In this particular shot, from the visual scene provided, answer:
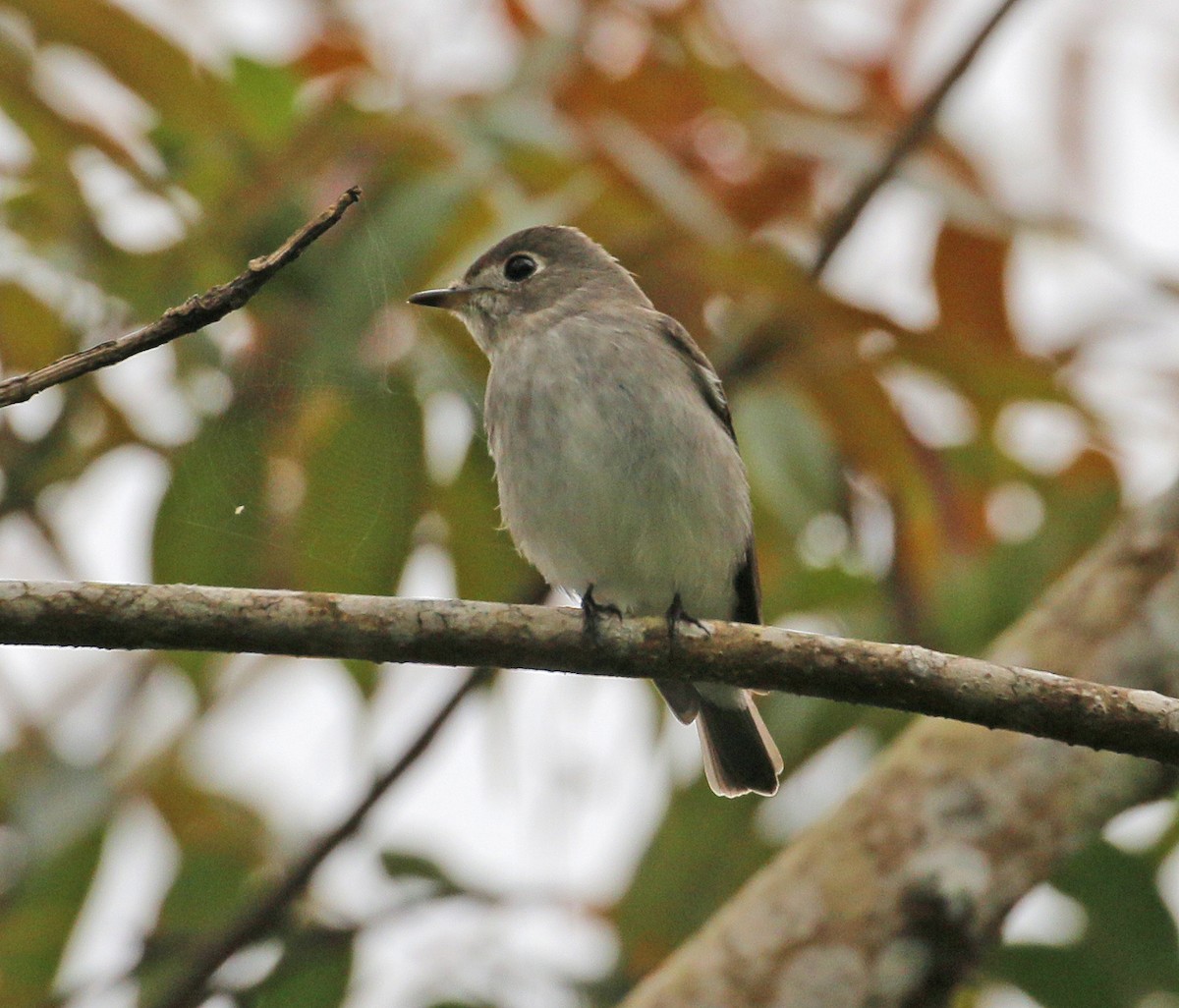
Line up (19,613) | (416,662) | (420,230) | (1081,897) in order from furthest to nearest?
(1081,897)
(420,230)
(416,662)
(19,613)

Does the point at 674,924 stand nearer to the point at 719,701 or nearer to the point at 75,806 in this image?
the point at 719,701

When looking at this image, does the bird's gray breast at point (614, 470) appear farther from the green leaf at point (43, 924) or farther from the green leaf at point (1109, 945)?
the green leaf at point (43, 924)

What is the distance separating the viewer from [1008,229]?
4293 millimetres

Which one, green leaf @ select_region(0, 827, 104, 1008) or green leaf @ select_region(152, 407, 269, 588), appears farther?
green leaf @ select_region(0, 827, 104, 1008)

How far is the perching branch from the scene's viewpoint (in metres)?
2.73

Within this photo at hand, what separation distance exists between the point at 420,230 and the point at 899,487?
5.00 feet

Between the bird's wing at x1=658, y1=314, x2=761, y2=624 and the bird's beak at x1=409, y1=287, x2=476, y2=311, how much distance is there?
0.69 meters

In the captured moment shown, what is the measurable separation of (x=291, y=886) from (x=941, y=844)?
74.7 inches

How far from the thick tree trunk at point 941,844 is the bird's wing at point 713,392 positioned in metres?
0.68

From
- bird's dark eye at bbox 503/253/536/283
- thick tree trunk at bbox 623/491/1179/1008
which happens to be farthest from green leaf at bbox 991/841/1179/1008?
bird's dark eye at bbox 503/253/536/283

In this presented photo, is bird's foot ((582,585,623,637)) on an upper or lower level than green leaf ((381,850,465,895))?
upper

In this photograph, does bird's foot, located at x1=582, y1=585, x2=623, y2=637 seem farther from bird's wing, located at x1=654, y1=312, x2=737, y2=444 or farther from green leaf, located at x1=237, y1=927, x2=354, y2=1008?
green leaf, located at x1=237, y1=927, x2=354, y2=1008

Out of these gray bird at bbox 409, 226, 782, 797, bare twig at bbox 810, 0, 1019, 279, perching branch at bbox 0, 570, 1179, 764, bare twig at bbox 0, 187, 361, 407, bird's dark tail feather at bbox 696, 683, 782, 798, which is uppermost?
bare twig at bbox 0, 187, 361, 407

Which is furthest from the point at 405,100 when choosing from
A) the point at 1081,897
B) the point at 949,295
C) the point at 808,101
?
the point at 1081,897
